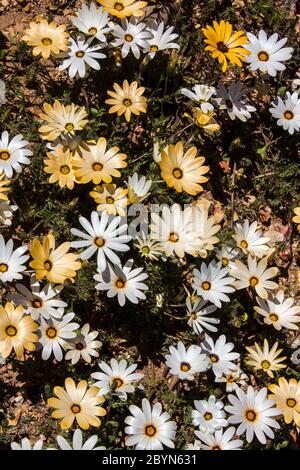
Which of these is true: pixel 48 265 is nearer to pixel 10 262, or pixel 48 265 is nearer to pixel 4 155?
pixel 10 262

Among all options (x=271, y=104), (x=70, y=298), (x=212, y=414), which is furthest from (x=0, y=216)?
(x=271, y=104)

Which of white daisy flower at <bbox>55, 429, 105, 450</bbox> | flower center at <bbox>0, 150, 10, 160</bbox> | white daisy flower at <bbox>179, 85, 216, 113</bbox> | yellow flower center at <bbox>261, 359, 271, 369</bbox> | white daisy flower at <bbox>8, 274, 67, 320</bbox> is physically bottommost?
white daisy flower at <bbox>55, 429, 105, 450</bbox>

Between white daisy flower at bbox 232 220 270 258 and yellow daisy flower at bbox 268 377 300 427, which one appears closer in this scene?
yellow daisy flower at bbox 268 377 300 427

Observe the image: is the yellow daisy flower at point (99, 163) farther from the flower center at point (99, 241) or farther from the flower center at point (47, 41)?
the flower center at point (47, 41)

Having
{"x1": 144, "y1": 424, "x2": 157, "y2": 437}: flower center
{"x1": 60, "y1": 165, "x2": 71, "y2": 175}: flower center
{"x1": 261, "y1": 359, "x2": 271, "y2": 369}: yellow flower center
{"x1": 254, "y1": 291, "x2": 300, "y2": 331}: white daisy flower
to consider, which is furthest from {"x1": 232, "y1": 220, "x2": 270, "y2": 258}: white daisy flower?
{"x1": 144, "y1": 424, "x2": 157, "y2": 437}: flower center

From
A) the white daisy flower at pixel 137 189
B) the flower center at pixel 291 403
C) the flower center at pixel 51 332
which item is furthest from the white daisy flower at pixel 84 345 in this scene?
the flower center at pixel 291 403

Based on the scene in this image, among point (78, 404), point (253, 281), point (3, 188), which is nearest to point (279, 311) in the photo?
point (253, 281)

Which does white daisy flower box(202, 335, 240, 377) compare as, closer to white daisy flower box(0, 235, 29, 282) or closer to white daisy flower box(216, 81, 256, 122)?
white daisy flower box(0, 235, 29, 282)
